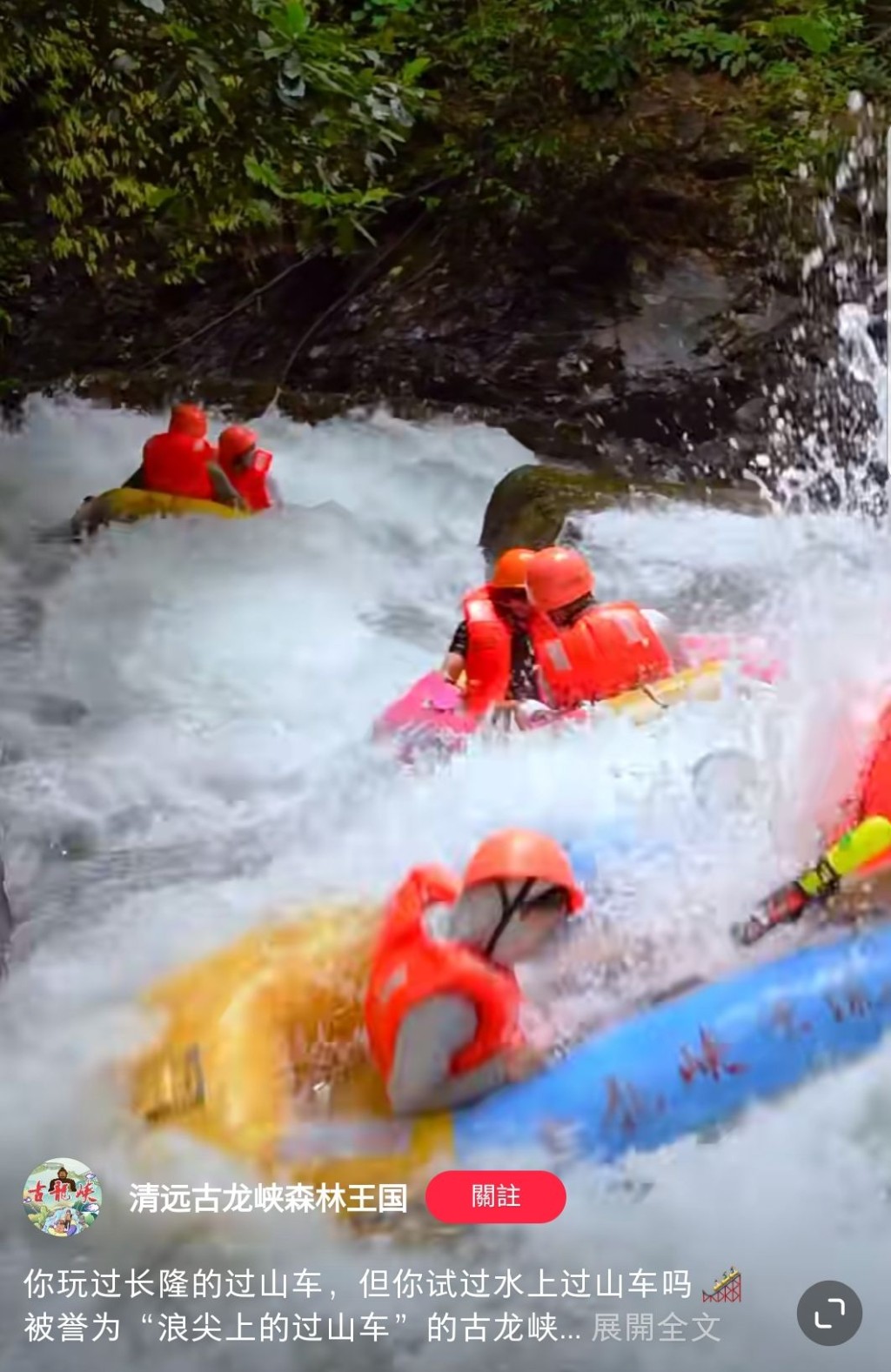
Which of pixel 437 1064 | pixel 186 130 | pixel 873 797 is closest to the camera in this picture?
pixel 437 1064

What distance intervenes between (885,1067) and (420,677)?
0.82 metres

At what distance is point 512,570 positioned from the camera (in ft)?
5.92

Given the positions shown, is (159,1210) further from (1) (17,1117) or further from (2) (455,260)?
(2) (455,260)

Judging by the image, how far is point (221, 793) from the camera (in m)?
1.73

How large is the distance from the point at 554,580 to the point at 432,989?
0.60m

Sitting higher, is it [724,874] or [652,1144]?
[724,874]

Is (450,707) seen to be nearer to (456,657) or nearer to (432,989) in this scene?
(456,657)

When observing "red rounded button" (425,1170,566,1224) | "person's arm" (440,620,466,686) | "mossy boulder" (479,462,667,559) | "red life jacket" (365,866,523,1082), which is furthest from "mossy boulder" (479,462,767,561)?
"red rounded button" (425,1170,566,1224)

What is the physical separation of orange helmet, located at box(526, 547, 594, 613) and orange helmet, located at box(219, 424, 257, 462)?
45 centimetres

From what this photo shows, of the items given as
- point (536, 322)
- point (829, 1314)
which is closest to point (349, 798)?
point (536, 322)

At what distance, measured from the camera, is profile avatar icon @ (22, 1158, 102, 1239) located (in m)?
1.66

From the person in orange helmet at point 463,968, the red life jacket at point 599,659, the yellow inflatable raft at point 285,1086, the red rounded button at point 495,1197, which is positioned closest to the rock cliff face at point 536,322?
the red life jacket at point 599,659

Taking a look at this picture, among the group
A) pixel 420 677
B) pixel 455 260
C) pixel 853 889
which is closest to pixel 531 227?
pixel 455 260

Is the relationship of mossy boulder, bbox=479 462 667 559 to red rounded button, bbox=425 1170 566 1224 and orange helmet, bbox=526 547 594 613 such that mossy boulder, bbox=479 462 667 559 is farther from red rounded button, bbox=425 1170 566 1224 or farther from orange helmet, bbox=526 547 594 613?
red rounded button, bbox=425 1170 566 1224
